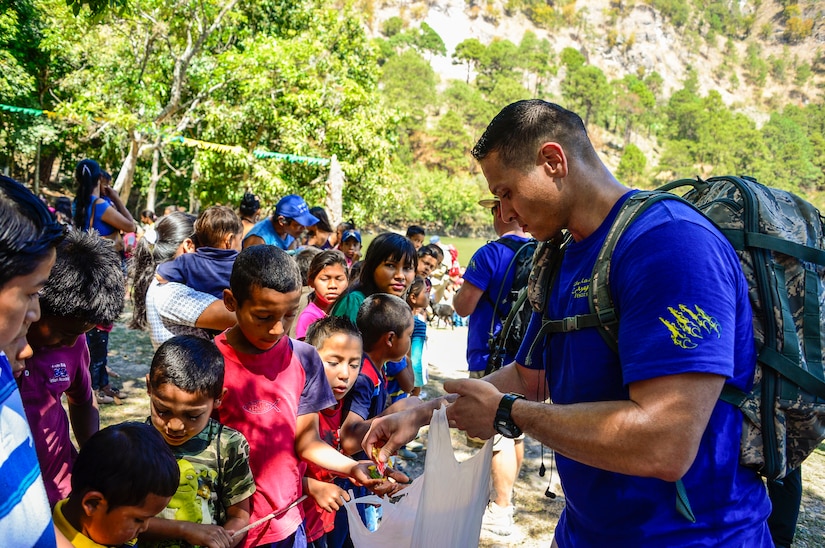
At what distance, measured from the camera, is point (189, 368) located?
201cm

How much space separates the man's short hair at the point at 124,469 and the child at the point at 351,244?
→ 5.19 m

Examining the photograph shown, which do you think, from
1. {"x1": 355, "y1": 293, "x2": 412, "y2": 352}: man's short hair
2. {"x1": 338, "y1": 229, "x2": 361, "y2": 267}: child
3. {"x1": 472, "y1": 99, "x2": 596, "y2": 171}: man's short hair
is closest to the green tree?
{"x1": 338, "y1": 229, "x2": 361, "y2": 267}: child

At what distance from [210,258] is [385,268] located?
41.7 inches

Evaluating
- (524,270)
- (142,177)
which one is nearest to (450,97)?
(142,177)

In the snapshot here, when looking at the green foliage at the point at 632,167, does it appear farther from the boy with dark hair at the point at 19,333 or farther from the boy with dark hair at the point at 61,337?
the boy with dark hair at the point at 19,333

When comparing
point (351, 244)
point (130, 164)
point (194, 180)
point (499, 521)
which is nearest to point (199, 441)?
point (499, 521)

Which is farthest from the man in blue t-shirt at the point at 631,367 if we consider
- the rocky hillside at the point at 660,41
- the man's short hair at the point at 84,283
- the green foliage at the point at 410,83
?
the rocky hillside at the point at 660,41

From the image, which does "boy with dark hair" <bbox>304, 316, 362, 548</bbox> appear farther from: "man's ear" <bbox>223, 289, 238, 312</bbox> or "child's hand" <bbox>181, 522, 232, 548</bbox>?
"child's hand" <bbox>181, 522, 232, 548</bbox>

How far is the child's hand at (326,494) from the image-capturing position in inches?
93.2

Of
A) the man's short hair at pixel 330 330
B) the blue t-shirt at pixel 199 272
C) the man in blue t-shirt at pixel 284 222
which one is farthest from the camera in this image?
the man in blue t-shirt at pixel 284 222

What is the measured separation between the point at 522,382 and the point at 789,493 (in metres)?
0.95

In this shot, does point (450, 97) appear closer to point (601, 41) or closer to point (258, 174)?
point (601, 41)

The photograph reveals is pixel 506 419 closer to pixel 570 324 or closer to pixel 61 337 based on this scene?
pixel 570 324

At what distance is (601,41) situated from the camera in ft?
506
